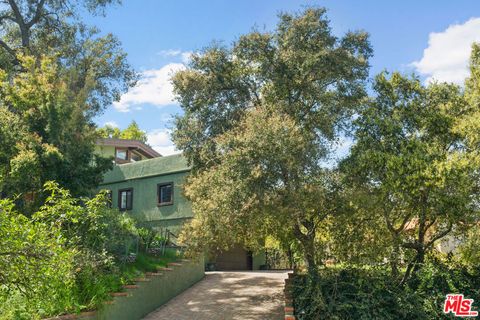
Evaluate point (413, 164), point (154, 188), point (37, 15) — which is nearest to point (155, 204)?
point (154, 188)

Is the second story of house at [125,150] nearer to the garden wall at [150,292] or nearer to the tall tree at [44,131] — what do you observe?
the tall tree at [44,131]

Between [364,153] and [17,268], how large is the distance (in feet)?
31.5

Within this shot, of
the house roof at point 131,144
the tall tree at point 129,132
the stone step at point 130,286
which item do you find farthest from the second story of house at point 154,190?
the tall tree at point 129,132

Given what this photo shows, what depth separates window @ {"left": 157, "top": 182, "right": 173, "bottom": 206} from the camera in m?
23.6

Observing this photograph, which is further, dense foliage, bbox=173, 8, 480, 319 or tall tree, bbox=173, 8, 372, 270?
tall tree, bbox=173, 8, 372, 270

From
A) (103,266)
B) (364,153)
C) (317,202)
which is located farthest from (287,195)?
(103,266)

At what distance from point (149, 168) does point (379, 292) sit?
16506mm

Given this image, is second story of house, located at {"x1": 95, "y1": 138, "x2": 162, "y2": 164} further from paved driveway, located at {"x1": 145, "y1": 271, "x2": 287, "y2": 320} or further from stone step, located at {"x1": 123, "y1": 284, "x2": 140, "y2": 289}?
stone step, located at {"x1": 123, "y1": 284, "x2": 140, "y2": 289}

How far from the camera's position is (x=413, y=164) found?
11.2 meters

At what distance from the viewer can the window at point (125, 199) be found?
25.7 meters

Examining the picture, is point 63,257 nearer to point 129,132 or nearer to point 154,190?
point 154,190

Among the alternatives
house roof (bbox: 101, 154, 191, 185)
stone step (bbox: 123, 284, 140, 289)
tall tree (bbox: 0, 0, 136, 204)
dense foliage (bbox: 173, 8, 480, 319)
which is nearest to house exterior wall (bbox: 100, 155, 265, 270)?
house roof (bbox: 101, 154, 191, 185)

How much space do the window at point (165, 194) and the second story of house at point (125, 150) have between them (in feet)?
19.8

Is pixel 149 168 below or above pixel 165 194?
above
